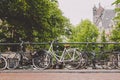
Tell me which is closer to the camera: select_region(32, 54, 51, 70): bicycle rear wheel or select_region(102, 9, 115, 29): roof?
select_region(32, 54, 51, 70): bicycle rear wheel

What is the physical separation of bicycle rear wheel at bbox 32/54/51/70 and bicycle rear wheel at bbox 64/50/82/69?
2.09ft

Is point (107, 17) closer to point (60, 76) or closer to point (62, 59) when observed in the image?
point (62, 59)

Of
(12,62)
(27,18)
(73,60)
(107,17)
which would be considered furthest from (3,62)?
(107,17)

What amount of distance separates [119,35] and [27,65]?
28848 millimetres

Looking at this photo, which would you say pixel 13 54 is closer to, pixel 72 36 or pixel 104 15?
pixel 72 36

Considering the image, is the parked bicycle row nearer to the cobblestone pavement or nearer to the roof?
the cobblestone pavement

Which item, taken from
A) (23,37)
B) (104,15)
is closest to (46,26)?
(23,37)

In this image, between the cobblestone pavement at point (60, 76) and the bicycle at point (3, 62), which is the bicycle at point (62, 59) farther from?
the cobblestone pavement at point (60, 76)

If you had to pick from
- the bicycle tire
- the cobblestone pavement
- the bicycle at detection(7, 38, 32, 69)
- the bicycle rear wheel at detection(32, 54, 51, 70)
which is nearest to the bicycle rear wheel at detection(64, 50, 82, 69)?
the bicycle rear wheel at detection(32, 54, 51, 70)

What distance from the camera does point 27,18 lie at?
1284 inches

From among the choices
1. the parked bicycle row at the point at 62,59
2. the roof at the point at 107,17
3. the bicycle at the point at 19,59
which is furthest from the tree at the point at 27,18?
the roof at the point at 107,17

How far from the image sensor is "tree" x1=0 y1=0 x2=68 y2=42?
31.5 meters

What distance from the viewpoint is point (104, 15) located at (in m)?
109

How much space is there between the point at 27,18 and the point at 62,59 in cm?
1858
